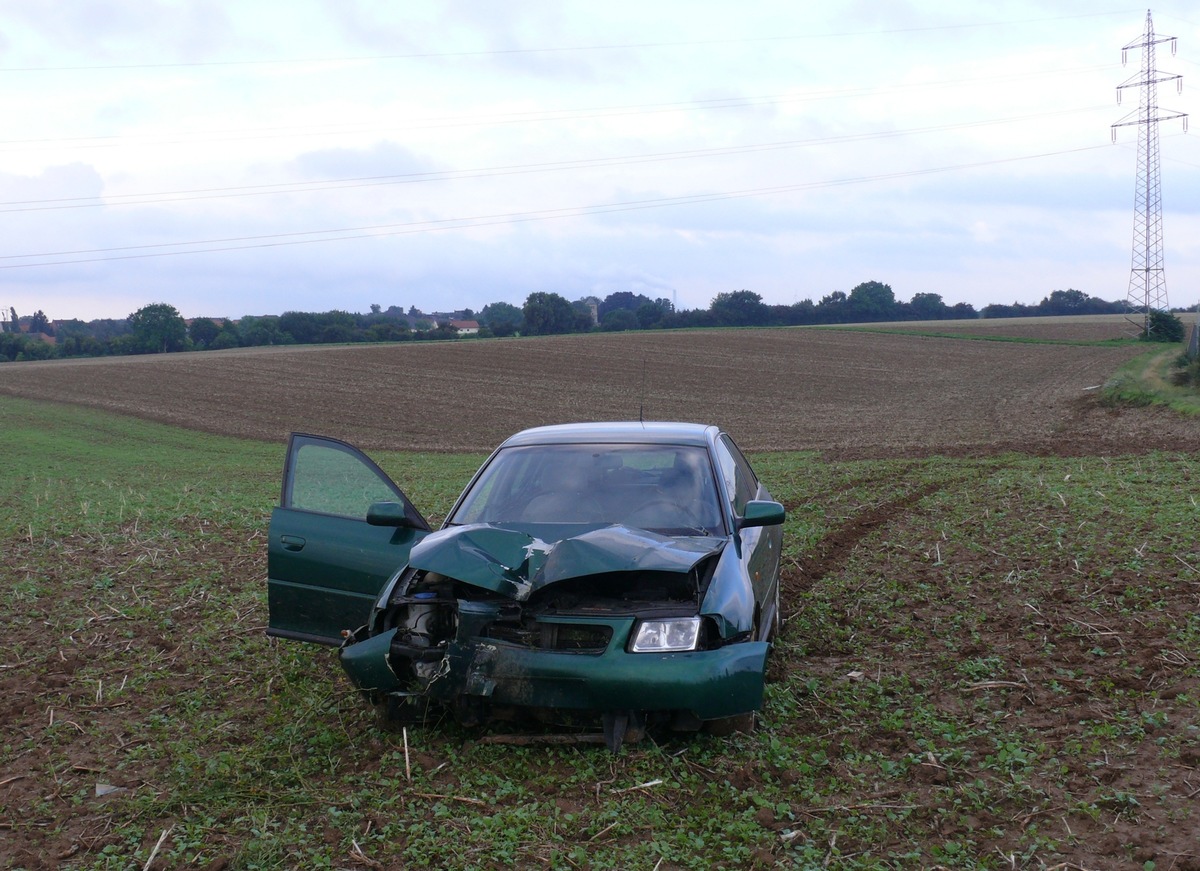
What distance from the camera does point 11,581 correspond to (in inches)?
347

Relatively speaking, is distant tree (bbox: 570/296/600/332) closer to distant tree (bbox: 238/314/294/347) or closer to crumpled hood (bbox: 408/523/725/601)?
distant tree (bbox: 238/314/294/347)

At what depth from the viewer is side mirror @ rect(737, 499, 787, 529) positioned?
5547mm

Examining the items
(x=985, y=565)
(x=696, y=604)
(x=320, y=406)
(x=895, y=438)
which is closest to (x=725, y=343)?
(x=320, y=406)

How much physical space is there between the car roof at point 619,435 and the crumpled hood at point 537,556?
1125 mm

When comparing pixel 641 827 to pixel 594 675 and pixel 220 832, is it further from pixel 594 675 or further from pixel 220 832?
pixel 220 832

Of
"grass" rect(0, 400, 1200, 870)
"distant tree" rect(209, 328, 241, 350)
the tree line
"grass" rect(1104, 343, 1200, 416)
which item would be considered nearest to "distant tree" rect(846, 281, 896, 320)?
the tree line

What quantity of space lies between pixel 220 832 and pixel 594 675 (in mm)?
1566

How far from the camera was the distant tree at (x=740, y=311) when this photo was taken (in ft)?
298

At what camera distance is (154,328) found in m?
72.8

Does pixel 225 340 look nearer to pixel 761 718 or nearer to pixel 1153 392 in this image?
pixel 1153 392

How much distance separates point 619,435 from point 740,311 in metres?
86.8

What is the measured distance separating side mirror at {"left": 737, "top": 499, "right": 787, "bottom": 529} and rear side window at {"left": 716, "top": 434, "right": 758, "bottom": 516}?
26cm

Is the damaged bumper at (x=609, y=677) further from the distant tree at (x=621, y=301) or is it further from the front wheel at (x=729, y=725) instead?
the distant tree at (x=621, y=301)

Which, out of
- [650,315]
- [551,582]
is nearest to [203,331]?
[650,315]
